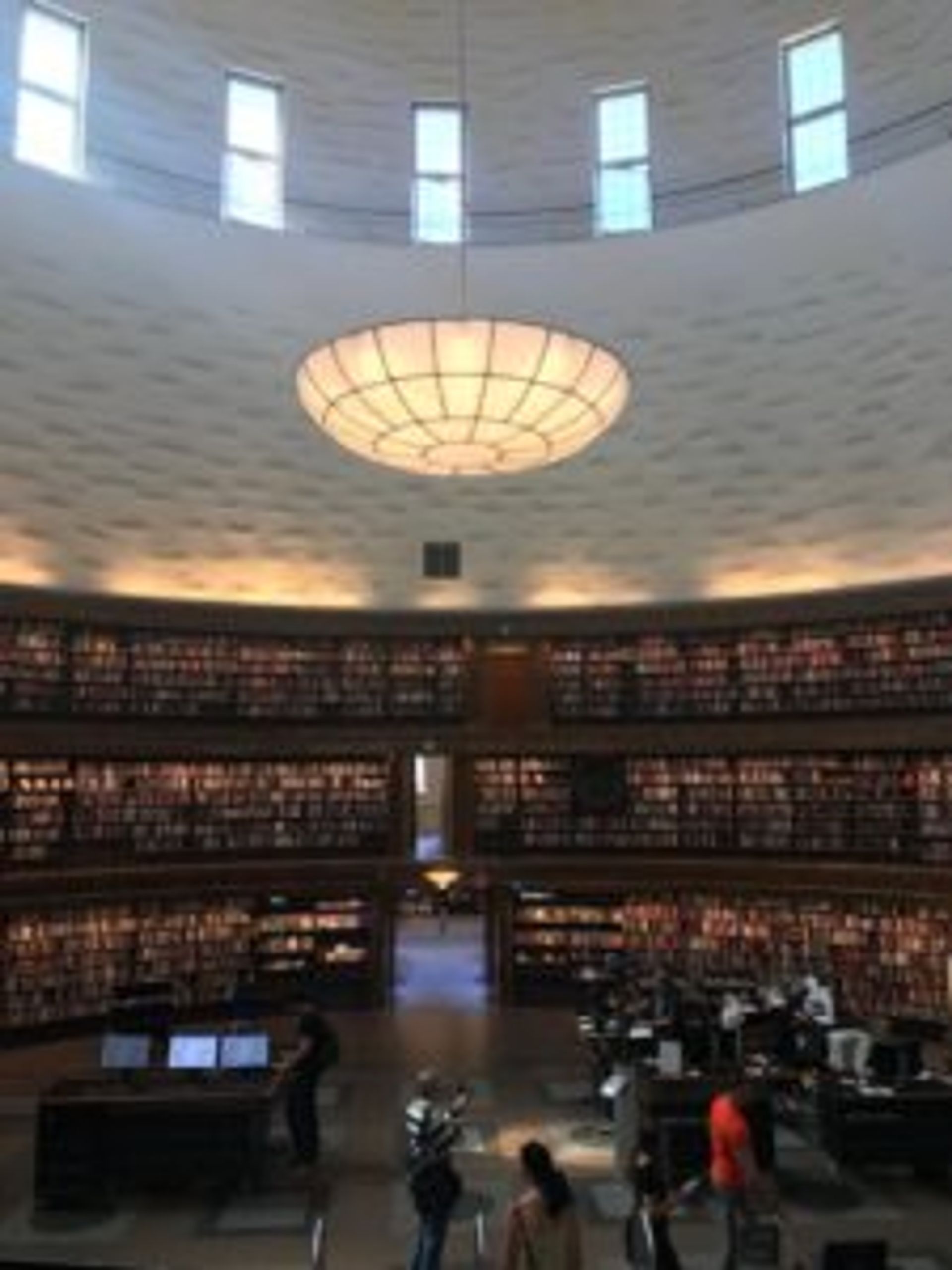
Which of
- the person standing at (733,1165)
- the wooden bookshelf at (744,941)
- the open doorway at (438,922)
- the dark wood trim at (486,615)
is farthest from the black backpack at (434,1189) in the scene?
the dark wood trim at (486,615)

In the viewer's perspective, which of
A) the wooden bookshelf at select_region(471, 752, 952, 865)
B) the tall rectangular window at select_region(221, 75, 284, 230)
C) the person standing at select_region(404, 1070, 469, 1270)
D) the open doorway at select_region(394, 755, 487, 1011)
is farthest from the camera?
the tall rectangular window at select_region(221, 75, 284, 230)

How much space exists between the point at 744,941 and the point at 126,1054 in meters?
8.29

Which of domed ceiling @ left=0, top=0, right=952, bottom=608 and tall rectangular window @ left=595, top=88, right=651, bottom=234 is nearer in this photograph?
domed ceiling @ left=0, top=0, right=952, bottom=608

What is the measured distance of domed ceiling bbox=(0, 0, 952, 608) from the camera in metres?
14.3

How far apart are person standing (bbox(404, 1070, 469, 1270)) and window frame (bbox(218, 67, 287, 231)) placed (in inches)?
462

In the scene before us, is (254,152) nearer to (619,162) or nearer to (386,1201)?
(619,162)

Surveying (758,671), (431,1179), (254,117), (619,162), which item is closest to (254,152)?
(254,117)

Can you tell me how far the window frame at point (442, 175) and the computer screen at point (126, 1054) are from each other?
35.6ft

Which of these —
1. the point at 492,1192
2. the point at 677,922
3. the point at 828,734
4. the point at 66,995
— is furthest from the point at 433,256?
the point at 492,1192

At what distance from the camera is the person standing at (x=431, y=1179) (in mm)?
6445

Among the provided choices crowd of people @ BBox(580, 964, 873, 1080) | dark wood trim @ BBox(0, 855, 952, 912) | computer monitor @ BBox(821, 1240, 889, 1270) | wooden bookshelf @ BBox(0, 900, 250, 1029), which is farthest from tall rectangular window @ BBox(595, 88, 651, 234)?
computer monitor @ BBox(821, 1240, 889, 1270)

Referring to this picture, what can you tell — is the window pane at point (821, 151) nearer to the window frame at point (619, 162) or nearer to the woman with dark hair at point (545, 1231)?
the window frame at point (619, 162)

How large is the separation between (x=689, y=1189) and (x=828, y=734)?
8687mm

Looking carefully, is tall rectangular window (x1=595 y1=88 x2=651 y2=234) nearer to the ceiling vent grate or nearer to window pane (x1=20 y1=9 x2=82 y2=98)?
the ceiling vent grate
